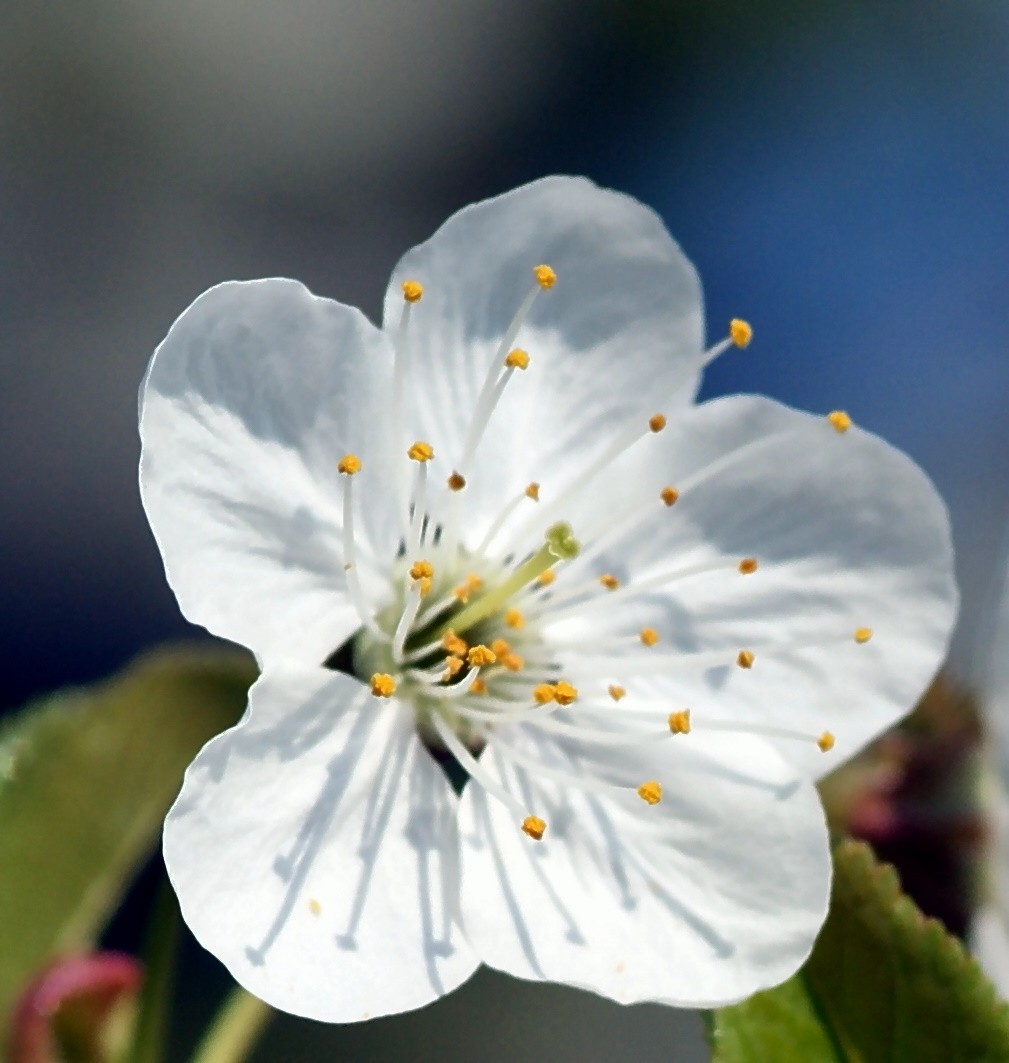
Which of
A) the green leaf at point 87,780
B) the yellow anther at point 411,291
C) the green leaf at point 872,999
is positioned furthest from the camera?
the green leaf at point 87,780

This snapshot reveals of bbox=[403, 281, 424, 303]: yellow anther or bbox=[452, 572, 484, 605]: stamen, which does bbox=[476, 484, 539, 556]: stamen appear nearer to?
bbox=[452, 572, 484, 605]: stamen

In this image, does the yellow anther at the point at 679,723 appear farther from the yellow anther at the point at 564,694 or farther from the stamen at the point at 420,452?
the stamen at the point at 420,452

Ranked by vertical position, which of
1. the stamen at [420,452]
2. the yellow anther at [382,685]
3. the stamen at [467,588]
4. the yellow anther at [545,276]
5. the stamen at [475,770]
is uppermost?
the yellow anther at [545,276]

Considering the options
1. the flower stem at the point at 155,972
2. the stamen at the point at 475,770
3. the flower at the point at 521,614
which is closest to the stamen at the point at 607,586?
the flower at the point at 521,614

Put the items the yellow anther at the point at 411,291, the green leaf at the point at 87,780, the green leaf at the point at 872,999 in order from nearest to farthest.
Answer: the green leaf at the point at 872,999 < the yellow anther at the point at 411,291 < the green leaf at the point at 87,780

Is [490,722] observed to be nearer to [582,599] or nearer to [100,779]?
[582,599]

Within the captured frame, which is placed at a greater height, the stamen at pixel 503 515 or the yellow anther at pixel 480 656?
the stamen at pixel 503 515

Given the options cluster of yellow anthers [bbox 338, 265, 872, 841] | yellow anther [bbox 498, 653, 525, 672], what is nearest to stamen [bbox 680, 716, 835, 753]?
cluster of yellow anthers [bbox 338, 265, 872, 841]
